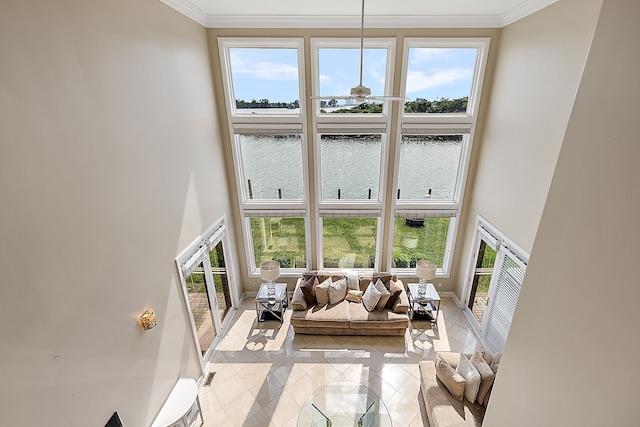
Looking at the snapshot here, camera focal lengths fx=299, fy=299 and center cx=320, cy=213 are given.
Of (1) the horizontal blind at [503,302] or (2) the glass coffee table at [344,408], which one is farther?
(1) the horizontal blind at [503,302]

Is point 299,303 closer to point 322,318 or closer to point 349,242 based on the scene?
point 322,318

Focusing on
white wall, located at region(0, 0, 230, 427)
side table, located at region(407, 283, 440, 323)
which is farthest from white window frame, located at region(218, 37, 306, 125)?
side table, located at region(407, 283, 440, 323)

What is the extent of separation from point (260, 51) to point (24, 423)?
572cm

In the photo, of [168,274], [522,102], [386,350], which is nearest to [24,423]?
[168,274]

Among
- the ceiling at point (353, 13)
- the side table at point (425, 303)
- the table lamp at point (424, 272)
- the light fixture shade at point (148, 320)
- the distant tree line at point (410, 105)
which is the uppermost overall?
the ceiling at point (353, 13)

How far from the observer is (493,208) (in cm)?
539

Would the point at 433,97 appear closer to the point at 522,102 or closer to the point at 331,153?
the point at 522,102

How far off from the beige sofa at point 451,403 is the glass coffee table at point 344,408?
652mm

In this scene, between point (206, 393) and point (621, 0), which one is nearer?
point (621, 0)

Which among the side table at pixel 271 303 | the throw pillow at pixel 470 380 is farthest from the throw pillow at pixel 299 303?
the throw pillow at pixel 470 380

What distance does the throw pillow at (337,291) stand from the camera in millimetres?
6250

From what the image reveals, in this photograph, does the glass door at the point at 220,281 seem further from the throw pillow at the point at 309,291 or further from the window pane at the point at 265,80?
the window pane at the point at 265,80

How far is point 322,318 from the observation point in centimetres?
591

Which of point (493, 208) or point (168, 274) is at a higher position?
point (493, 208)
